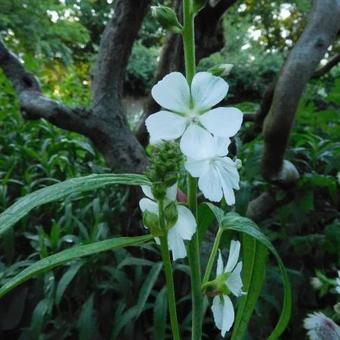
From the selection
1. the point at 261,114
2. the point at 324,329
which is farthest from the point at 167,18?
the point at 261,114

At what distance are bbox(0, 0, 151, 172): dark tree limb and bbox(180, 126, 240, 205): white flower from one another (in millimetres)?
1476

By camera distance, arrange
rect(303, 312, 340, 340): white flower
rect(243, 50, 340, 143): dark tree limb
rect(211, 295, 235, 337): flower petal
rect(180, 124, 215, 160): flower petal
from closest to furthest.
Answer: rect(180, 124, 215, 160): flower petal
rect(211, 295, 235, 337): flower petal
rect(303, 312, 340, 340): white flower
rect(243, 50, 340, 143): dark tree limb

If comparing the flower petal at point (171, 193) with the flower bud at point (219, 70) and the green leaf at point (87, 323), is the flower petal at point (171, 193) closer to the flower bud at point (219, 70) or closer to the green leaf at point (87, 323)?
the flower bud at point (219, 70)

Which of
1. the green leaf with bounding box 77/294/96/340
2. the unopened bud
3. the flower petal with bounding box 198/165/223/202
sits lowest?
the green leaf with bounding box 77/294/96/340

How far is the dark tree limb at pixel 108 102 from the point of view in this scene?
2.12 m

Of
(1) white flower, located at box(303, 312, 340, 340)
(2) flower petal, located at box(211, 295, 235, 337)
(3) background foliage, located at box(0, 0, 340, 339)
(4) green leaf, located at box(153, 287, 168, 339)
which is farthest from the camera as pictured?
(3) background foliage, located at box(0, 0, 340, 339)

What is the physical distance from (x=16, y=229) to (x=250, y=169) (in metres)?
0.90

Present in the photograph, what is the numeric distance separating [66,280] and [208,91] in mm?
1049

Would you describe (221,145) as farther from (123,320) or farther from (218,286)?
(123,320)

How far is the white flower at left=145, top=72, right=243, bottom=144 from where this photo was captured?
2.02 ft

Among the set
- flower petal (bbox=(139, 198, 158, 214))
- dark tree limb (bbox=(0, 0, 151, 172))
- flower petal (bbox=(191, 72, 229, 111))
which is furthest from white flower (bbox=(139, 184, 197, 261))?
dark tree limb (bbox=(0, 0, 151, 172))

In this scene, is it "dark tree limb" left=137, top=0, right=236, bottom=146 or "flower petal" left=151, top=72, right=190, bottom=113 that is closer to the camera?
"flower petal" left=151, top=72, right=190, bottom=113

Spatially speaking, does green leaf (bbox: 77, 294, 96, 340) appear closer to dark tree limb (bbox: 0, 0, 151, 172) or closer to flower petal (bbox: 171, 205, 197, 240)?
dark tree limb (bbox: 0, 0, 151, 172)

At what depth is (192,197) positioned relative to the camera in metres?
0.67
